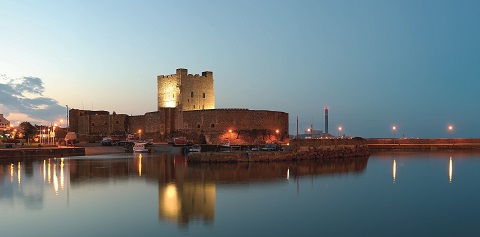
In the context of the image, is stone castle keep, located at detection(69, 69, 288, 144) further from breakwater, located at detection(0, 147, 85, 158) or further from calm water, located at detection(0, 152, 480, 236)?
calm water, located at detection(0, 152, 480, 236)

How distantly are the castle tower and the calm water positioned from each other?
22.4m

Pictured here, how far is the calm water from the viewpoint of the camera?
8148mm

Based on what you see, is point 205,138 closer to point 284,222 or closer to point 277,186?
point 277,186

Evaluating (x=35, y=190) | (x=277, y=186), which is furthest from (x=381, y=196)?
(x=35, y=190)

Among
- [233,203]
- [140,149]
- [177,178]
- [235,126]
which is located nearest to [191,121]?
[235,126]

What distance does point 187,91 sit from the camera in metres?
39.6

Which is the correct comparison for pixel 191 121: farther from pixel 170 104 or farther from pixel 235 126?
pixel 170 104

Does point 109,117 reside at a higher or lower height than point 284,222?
higher

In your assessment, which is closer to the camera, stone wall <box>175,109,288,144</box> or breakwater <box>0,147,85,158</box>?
breakwater <box>0,147,85,158</box>

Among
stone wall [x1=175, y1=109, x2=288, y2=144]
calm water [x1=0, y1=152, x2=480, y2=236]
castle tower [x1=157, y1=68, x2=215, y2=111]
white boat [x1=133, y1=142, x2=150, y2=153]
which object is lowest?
calm water [x1=0, y1=152, x2=480, y2=236]

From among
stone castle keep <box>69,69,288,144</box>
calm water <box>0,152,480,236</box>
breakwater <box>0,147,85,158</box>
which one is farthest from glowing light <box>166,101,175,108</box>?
calm water <box>0,152,480,236</box>

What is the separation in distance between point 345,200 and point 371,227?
3088 mm

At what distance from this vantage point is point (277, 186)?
524 inches

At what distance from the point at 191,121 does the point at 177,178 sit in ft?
71.9
